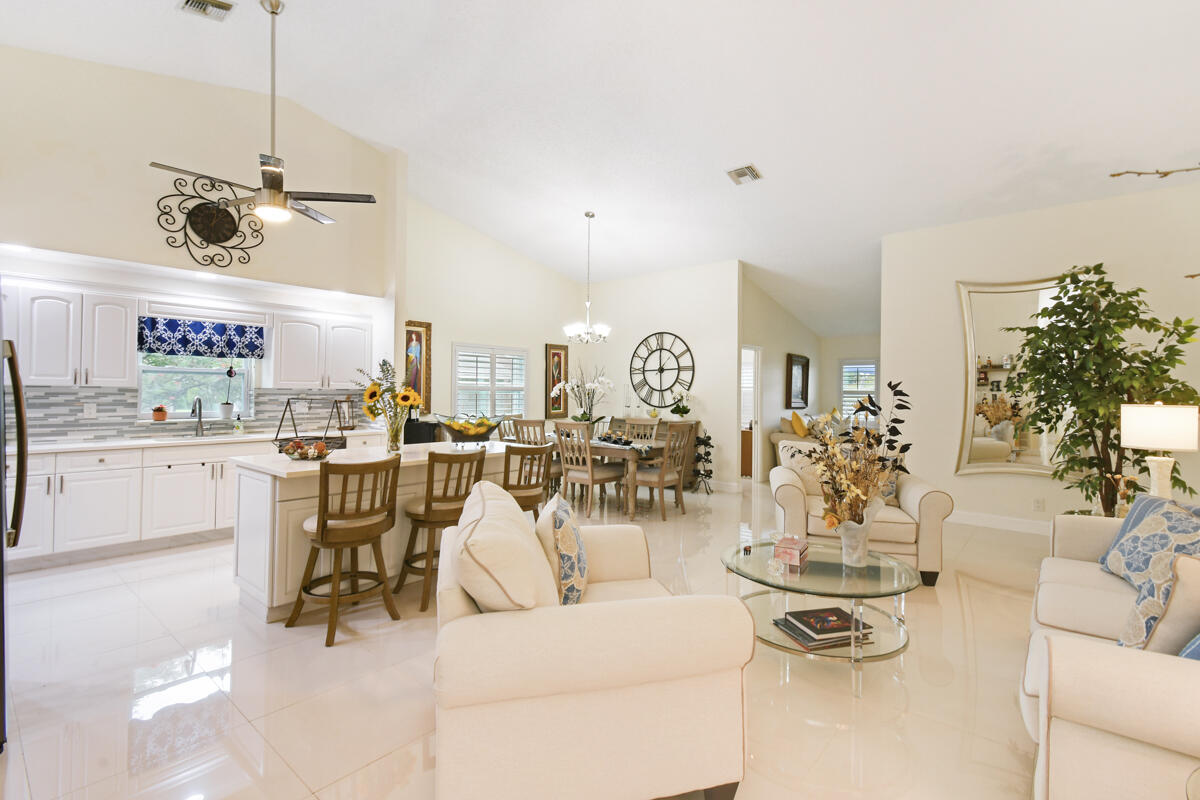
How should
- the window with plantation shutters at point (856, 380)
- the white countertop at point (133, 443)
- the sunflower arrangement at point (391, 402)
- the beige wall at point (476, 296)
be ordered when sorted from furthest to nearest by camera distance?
1. the window with plantation shutters at point (856, 380)
2. the beige wall at point (476, 296)
3. the white countertop at point (133, 443)
4. the sunflower arrangement at point (391, 402)

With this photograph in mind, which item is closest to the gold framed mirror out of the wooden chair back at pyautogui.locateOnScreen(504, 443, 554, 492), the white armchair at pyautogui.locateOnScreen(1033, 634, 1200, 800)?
the wooden chair back at pyautogui.locateOnScreen(504, 443, 554, 492)

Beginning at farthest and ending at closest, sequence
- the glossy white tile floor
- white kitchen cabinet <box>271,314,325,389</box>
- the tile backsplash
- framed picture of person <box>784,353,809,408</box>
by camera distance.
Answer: framed picture of person <box>784,353,809,408</box> → white kitchen cabinet <box>271,314,325,389</box> → the tile backsplash → the glossy white tile floor

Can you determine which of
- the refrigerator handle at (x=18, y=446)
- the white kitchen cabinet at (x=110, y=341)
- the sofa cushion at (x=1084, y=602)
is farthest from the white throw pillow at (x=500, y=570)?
the white kitchen cabinet at (x=110, y=341)

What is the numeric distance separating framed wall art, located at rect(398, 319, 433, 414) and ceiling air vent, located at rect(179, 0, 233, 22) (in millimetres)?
3240

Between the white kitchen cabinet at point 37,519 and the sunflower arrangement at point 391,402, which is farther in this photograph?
the white kitchen cabinet at point 37,519

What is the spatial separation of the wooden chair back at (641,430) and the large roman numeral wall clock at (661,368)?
42cm

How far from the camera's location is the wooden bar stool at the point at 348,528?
9.18 ft

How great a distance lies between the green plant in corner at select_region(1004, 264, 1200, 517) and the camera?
12.1 ft

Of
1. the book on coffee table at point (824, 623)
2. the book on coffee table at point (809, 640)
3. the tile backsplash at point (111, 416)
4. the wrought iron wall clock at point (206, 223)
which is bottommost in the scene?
the book on coffee table at point (809, 640)

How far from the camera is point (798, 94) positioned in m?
3.90

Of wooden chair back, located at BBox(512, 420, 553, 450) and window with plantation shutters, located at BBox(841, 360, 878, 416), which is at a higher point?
window with plantation shutters, located at BBox(841, 360, 878, 416)

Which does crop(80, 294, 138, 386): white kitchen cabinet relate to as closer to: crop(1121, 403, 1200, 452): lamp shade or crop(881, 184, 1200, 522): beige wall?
crop(1121, 403, 1200, 452): lamp shade

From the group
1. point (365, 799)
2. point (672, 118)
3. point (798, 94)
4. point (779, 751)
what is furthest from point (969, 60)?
point (365, 799)

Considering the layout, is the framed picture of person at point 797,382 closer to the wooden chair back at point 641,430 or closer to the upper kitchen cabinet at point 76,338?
the wooden chair back at point 641,430
